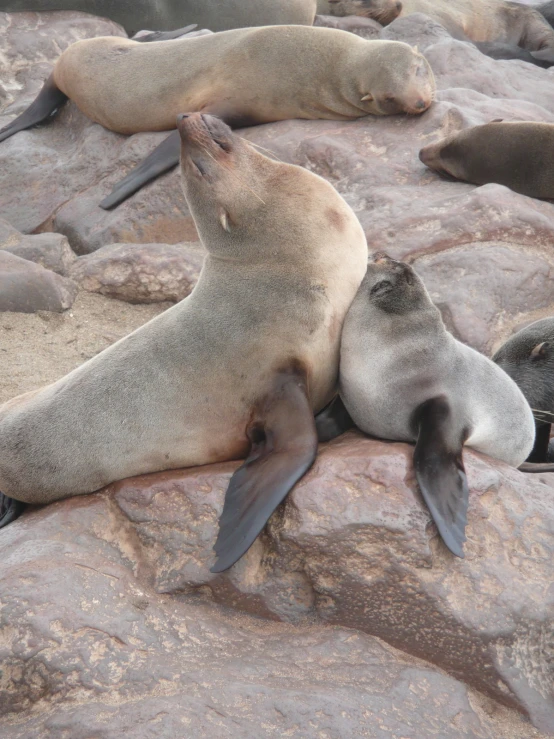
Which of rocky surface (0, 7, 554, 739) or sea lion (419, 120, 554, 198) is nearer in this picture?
rocky surface (0, 7, 554, 739)

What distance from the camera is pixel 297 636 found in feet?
10.0

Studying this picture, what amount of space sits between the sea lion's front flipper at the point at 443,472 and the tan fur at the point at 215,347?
619 millimetres

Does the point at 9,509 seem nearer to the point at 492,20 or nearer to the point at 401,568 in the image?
the point at 401,568

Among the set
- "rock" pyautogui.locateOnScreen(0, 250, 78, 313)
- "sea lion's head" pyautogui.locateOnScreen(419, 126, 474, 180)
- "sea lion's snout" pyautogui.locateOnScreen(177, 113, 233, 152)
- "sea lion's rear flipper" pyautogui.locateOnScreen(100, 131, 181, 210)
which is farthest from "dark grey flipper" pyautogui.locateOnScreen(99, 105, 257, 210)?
"sea lion's snout" pyautogui.locateOnScreen(177, 113, 233, 152)

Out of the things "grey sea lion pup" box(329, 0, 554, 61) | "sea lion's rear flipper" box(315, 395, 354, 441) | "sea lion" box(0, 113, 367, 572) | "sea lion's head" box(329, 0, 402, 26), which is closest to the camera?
"sea lion" box(0, 113, 367, 572)

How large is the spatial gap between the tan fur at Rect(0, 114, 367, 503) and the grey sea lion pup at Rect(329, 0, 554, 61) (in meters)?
9.26

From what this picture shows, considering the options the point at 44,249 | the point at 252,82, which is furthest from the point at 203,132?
the point at 252,82

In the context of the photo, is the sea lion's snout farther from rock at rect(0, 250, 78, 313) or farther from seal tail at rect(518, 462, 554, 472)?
rock at rect(0, 250, 78, 313)

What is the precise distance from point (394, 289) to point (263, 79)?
3747mm

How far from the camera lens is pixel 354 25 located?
36.2 feet

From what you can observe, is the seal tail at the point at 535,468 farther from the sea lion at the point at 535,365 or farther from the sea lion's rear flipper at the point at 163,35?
the sea lion's rear flipper at the point at 163,35

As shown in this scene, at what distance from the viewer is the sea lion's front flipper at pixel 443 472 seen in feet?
9.83

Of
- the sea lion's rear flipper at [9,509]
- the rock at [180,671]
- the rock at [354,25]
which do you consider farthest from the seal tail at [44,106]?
the rock at [180,671]

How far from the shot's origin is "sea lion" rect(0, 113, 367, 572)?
3.61m
